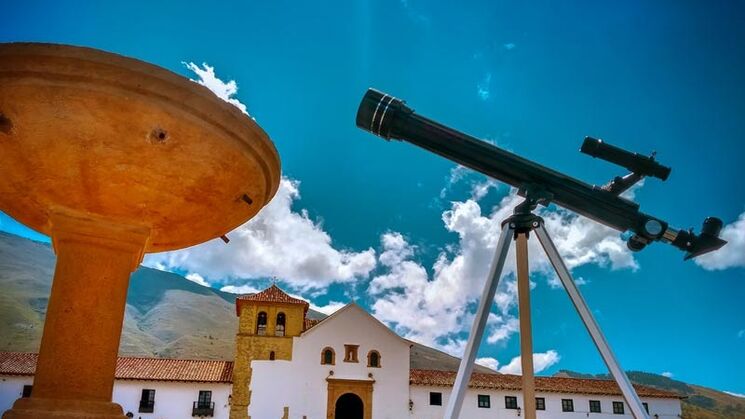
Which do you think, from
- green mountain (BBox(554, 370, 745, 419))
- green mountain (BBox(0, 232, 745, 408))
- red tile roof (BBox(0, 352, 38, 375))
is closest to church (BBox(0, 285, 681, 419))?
red tile roof (BBox(0, 352, 38, 375))

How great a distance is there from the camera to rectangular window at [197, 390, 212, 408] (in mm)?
23608

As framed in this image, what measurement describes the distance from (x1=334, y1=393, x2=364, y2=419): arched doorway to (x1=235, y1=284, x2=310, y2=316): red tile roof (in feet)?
15.7

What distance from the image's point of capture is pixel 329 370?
83.7 feet

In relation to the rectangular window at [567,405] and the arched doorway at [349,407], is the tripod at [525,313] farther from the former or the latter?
the rectangular window at [567,405]

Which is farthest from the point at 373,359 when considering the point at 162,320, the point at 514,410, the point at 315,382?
the point at 162,320

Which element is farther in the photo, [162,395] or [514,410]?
[514,410]

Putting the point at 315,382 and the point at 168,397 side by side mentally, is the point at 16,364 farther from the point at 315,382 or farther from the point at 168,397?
the point at 315,382

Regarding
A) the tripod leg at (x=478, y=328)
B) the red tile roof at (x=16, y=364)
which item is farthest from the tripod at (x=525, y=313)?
the red tile roof at (x=16, y=364)

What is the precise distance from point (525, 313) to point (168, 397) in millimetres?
22794

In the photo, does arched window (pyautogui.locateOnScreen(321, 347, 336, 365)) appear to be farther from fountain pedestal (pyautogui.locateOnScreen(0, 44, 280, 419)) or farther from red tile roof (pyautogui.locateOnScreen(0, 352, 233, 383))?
fountain pedestal (pyautogui.locateOnScreen(0, 44, 280, 419))

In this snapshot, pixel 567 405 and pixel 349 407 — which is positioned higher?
pixel 567 405

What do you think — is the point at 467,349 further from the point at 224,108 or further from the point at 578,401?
the point at 578,401

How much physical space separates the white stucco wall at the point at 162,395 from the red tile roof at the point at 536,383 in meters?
8.86

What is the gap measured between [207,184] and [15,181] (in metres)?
0.86
